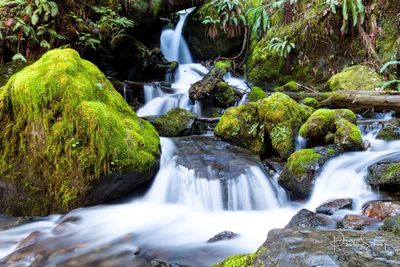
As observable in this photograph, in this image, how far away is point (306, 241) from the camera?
7.48 feet

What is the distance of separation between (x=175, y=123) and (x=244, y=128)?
1.74 meters

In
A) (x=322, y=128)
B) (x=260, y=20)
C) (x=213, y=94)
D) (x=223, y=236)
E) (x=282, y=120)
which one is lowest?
(x=223, y=236)

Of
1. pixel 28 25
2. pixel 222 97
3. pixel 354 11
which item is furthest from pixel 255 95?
pixel 28 25

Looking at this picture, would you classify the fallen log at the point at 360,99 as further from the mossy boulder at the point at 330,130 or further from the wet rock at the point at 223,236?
the wet rock at the point at 223,236

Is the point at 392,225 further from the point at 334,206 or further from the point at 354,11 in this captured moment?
the point at 354,11

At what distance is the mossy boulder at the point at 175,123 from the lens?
8.03 meters

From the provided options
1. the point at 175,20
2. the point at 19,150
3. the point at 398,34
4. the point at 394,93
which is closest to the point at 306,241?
the point at 19,150

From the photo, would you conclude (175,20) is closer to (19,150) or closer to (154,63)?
(154,63)

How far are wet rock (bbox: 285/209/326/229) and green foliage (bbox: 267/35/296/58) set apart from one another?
7398mm

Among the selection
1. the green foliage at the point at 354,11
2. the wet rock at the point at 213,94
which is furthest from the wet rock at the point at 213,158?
the green foliage at the point at 354,11

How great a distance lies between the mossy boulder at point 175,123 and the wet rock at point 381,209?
4367mm

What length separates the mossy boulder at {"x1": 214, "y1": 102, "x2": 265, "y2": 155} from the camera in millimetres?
7116

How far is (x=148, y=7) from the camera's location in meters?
9.99

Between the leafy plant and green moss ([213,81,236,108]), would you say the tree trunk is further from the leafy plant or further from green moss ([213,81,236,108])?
the leafy plant
